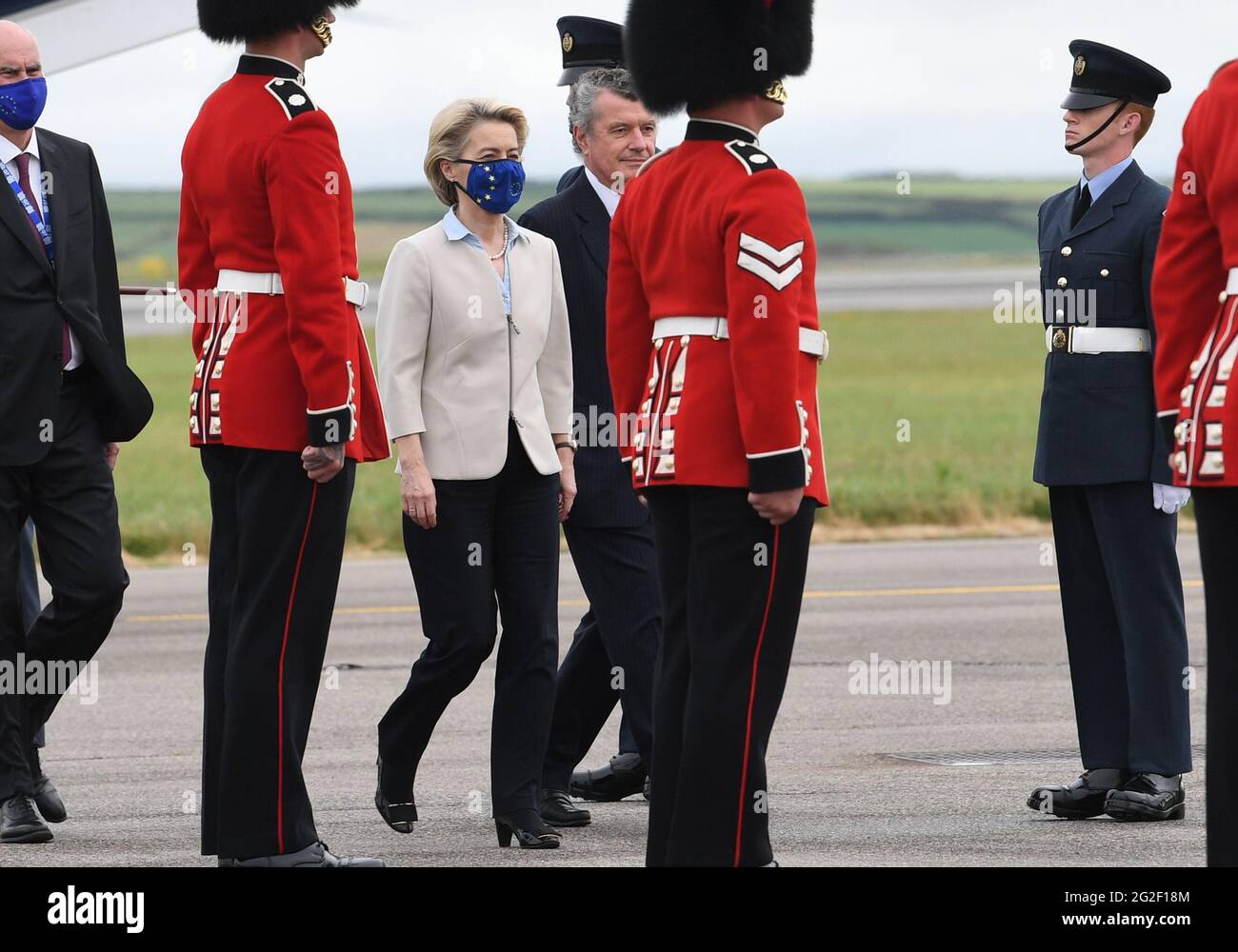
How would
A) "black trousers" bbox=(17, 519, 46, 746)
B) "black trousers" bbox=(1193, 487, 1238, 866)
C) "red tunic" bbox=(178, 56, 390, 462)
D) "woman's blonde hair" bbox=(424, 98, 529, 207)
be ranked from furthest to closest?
"black trousers" bbox=(17, 519, 46, 746), "woman's blonde hair" bbox=(424, 98, 529, 207), "red tunic" bbox=(178, 56, 390, 462), "black trousers" bbox=(1193, 487, 1238, 866)

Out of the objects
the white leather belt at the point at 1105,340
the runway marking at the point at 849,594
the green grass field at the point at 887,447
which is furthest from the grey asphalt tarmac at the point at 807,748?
the green grass field at the point at 887,447

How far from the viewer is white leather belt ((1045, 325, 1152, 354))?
7145 millimetres

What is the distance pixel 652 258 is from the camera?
18.0 ft

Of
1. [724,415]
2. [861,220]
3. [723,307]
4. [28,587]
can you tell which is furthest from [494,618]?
[861,220]

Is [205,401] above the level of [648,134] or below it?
below

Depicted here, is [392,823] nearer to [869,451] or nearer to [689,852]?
[689,852]

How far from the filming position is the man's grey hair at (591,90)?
23.9ft

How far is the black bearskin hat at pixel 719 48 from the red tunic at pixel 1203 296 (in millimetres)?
1029

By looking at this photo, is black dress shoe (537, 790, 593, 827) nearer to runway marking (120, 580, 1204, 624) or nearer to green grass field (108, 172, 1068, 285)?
runway marking (120, 580, 1204, 624)

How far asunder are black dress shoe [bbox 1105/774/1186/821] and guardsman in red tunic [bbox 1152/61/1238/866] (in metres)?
2.02

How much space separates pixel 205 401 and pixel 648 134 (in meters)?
2.12

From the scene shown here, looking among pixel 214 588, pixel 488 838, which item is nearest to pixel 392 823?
pixel 488 838

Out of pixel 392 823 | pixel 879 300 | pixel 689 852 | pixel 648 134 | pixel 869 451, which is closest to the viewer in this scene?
pixel 689 852

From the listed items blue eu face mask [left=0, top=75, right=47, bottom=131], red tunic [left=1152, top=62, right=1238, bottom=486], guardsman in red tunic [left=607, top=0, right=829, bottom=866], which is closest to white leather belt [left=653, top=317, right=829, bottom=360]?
guardsman in red tunic [left=607, top=0, right=829, bottom=866]
